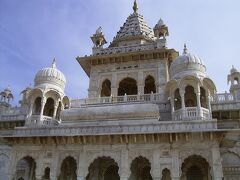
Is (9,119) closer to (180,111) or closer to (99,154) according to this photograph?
(99,154)

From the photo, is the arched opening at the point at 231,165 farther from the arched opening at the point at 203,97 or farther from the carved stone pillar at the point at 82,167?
the carved stone pillar at the point at 82,167

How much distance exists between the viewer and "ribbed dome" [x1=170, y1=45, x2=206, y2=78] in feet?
61.1

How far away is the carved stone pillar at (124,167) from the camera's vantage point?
52.5ft

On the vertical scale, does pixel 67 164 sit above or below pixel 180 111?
below

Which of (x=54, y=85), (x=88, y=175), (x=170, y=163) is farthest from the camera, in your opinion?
(x=54, y=85)

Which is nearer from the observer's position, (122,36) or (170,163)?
(170,163)

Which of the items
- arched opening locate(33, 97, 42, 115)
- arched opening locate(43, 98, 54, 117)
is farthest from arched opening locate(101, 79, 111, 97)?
arched opening locate(33, 97, 42, 115)

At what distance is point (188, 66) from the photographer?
61.7 feet

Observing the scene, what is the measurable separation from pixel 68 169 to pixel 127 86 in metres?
10.3

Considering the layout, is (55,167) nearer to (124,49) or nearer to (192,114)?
(192,114)

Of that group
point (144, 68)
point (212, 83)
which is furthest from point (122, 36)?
point (212, 83)

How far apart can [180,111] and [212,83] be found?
8.99 ft

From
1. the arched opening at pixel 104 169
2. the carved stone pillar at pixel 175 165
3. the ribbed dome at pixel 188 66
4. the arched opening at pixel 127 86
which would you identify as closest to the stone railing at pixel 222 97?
the ribbed dome at pixel 188 66

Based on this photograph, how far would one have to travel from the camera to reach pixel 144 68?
24.5 meters
